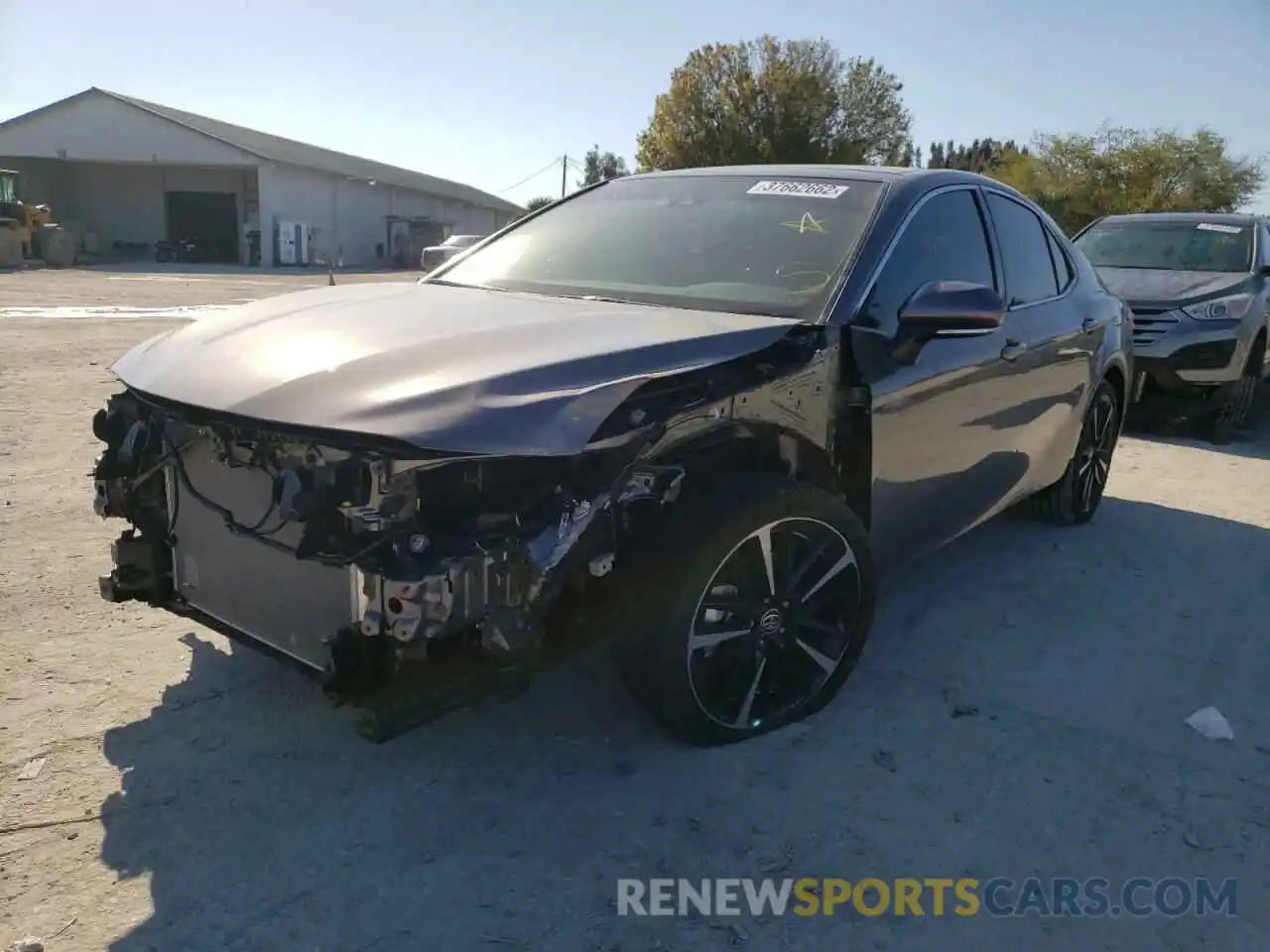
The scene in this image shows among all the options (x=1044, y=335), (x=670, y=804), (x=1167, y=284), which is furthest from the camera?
(x=1167, y=284)

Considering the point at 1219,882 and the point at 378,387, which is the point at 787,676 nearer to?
the point at 1219,882

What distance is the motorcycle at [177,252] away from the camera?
3731 centimetres

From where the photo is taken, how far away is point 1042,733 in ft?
10.8

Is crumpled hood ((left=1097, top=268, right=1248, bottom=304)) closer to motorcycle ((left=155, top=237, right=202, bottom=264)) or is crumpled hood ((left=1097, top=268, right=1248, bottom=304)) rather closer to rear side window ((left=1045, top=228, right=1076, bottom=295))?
rear side window ((left=1045, top=228, right=1076, bottom=295))

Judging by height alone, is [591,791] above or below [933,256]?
below

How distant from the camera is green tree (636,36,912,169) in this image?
1468 inches

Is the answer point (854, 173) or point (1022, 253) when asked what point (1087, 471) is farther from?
point (854, 173)

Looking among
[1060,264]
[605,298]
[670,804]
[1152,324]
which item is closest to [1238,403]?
[1152,324]

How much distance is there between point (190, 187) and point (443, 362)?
1690 inches

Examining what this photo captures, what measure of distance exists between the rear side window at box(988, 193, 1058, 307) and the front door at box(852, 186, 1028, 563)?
18 centimetres

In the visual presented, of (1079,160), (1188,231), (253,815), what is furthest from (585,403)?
(1079,160)

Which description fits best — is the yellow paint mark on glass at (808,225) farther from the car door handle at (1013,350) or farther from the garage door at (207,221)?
the garage door at (207,221)

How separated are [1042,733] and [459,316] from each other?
2.27 metres

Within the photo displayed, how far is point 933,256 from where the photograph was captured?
3.75 metres
